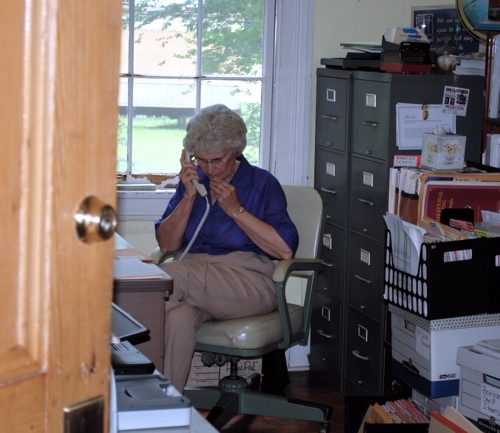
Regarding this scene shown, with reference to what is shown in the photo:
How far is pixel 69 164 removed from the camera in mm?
743

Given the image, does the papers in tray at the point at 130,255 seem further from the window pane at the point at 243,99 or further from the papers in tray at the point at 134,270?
the window pane at the point at 243,99

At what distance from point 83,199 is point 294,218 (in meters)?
2.55

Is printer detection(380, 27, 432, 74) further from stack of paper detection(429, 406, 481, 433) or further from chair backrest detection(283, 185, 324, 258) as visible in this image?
stack of paper detection(429, 406, 481, 433)

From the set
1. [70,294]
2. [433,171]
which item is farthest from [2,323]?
[433,171]

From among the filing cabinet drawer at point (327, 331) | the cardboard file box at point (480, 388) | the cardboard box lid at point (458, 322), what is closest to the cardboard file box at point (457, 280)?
the cardboard box lid at point (458, 322)

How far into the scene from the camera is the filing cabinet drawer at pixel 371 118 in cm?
323

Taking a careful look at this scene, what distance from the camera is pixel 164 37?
148 inches

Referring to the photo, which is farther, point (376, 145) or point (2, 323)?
point (376, 145)

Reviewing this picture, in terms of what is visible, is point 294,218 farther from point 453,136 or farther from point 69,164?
point 69,164

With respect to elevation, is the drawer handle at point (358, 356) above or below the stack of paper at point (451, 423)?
below

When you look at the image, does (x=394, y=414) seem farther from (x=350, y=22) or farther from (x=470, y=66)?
(x=350, y=22)

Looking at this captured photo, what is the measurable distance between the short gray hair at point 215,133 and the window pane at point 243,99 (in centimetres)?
66

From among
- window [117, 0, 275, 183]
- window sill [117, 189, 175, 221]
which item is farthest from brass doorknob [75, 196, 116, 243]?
window [117, 0, 275, 183]

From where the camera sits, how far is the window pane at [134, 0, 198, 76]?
371 cm
